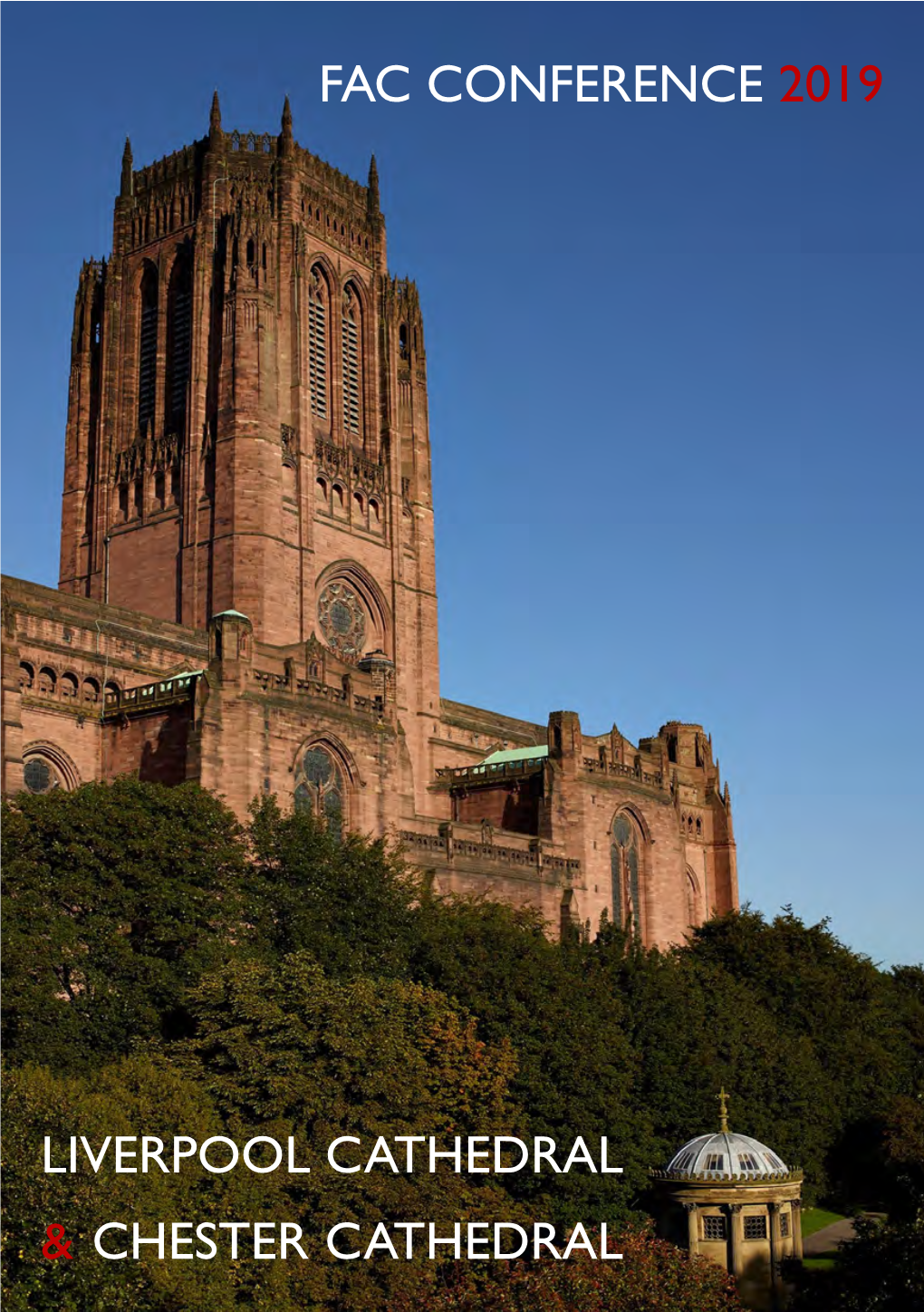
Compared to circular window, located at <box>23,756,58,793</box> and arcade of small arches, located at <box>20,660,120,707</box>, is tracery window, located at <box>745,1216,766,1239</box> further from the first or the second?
arcade of small arches, located at <box>20,660,120,707</box>

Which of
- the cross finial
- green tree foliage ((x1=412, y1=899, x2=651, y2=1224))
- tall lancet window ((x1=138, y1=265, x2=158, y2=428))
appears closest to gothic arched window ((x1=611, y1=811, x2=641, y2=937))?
green tree foliage ((x1=412, y1=899, x2=651, y2=1224))

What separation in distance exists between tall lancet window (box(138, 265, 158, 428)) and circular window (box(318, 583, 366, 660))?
13.2 m

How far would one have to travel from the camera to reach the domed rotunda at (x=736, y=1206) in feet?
164

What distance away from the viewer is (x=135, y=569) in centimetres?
8712

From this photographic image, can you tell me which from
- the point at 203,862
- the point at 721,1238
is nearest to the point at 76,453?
the point at 203,862

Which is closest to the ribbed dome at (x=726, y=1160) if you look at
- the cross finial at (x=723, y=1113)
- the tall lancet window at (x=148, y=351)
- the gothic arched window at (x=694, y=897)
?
the cross finial at (x=723, y=1113)

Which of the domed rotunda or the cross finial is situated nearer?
the domed rotunda

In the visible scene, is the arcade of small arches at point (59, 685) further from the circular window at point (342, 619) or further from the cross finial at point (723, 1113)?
the cross finial at point (723, 1113)

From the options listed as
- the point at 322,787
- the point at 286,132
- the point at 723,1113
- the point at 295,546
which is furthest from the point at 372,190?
the point at 723,1113

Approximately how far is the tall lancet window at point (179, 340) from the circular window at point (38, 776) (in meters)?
26.5

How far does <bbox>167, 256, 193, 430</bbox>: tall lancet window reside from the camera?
8888 centimetres

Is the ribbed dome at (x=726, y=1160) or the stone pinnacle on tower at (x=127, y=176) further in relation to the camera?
the stone pinnacle on tower at (x=127, y=176)

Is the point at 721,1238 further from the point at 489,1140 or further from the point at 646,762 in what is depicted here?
the point at 646,762

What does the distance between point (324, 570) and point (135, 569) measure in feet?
31.0
